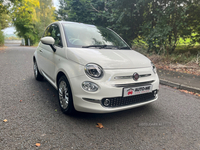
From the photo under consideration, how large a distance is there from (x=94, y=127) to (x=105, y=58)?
115 centimetres

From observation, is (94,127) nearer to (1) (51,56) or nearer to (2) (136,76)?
(2) (136,76)

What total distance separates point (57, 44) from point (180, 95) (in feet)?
11.5

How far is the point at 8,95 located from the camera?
11.8 ft

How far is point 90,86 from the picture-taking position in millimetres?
2344

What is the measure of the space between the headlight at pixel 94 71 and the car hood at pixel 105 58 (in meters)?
0.07

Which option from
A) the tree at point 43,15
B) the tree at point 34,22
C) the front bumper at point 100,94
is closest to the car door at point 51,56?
the front bumper at point 100,94

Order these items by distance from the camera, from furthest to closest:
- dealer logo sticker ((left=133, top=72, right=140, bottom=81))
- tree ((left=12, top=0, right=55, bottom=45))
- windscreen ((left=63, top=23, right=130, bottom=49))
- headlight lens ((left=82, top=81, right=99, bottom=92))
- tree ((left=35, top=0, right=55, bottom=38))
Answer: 1. tree ((left=35, top=0, right=55, bottom=38))
2. tree ((left=12, top=0, right=55, bottom=45))
3. windscreen ((left=63, top=23, right=130, bottom=49))
4. dealer logo sticker ((left=133, top=72, right=140, bottom=81))
5. headlight lens ((left=82, top=81, right=99, bottom=92))

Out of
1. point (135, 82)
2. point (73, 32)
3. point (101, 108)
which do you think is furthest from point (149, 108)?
point (73, 32)

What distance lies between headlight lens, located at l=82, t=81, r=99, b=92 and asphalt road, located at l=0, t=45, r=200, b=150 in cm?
63

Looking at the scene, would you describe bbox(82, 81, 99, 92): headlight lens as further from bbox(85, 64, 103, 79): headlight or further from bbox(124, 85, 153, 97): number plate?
bbox(124, 85, 153, 97): number plate

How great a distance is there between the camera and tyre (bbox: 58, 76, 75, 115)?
2.57 m

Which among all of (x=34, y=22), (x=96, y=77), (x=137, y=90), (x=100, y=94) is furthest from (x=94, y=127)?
(x=34, y=22)

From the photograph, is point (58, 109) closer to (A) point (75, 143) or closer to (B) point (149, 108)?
(A) point (75, 143)

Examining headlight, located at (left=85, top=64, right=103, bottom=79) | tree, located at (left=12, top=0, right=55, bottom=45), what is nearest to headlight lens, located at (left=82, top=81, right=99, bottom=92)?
headlight, located at (left=85, top=64, right=103, bottom=79)
